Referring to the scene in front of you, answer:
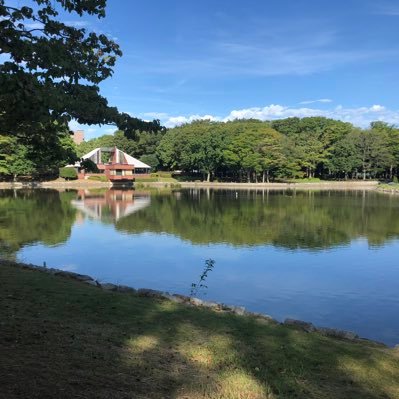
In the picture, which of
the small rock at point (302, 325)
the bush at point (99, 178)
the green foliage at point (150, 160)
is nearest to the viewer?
the small rock at point (302, 325)

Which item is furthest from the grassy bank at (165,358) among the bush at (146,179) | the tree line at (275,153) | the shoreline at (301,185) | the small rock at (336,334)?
the bush at (146,179)

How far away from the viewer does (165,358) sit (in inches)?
177

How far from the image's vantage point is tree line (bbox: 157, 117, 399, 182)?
65.8 metres

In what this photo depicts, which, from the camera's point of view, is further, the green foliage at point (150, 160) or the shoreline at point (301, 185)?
the green foliage at point (150, 160)

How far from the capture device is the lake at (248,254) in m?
10.8

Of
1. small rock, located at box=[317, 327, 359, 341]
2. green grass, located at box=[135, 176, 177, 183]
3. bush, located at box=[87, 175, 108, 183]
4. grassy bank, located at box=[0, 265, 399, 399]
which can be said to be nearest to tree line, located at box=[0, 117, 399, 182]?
green grass, located at box=[135, 176, 177, 183]

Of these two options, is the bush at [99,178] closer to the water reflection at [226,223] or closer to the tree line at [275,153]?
the tree line at [275,153]

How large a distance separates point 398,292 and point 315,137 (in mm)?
63775

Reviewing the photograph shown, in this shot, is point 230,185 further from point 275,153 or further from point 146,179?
point 146,179

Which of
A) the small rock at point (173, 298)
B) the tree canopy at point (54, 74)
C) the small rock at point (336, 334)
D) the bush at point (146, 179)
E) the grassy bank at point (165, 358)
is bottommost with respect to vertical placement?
the small rock at point (336, 334)

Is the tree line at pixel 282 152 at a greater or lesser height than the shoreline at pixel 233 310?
greater

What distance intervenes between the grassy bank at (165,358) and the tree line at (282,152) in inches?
2329

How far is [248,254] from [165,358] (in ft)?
40.6

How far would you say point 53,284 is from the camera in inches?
313
